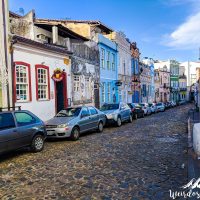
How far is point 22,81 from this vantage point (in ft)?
52.5

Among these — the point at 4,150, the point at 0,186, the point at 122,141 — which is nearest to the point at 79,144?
the point at 122,141

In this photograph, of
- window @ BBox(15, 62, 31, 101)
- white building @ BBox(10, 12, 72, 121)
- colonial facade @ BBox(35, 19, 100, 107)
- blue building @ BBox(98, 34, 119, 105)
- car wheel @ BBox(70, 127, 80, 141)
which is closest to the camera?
car wheel @ BBox(70, 127, 80, 141)

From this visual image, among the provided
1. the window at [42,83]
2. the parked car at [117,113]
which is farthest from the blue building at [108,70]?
the window at [42,83]

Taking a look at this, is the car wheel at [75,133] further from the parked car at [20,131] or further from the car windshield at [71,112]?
the parked car at [20,131]

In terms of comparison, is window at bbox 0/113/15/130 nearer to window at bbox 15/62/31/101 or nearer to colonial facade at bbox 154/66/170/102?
window at bbox 15/62/31/101

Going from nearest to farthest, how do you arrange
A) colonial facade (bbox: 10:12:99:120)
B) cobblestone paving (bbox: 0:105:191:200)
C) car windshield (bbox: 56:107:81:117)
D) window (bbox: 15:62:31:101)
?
1. cobblestone paving (bbox: 0:105:191:200)
2. car windshield (bbox: 56:107:81:117)
3. window (bbox: 15:62:31:101)
4. colonial facade (bbox: 10:12:99:120)

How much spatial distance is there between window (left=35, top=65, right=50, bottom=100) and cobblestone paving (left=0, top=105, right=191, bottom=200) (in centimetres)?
608

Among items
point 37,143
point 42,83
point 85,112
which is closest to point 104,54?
point 42,83

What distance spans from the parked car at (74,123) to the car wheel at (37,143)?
214 centimetres

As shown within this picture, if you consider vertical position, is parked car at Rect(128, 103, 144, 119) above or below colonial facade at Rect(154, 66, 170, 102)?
below

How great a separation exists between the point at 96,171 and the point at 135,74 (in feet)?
118

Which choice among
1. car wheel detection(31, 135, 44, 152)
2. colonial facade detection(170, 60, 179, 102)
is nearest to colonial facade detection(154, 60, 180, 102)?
colonial facade detection(170, 60, 179, 102)

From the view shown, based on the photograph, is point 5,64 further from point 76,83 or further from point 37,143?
point 76,83

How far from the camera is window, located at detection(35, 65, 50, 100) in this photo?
1729cm
